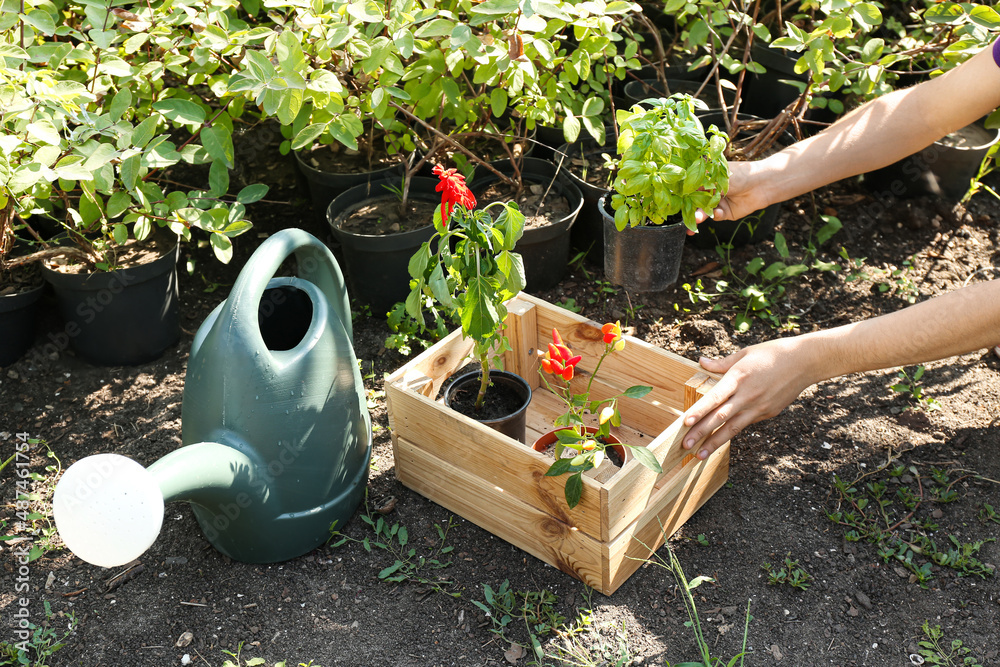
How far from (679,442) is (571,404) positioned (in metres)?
0.24

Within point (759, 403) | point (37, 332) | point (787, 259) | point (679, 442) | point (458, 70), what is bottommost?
point (37, 332)

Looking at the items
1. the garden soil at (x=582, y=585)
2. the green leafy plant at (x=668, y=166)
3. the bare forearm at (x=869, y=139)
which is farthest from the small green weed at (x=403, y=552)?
the bare forearm at (x=869, y=139)

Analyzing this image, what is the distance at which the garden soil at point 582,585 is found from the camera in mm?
1645

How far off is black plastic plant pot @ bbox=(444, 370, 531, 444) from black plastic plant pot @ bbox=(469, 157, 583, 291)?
25.8 inches

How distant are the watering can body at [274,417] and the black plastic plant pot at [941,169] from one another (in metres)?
2.14

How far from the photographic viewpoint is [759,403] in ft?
5.32

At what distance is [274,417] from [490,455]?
1.48 ft

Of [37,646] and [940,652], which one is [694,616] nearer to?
[940,652]

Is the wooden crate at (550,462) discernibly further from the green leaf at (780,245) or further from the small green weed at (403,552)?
the green leaf at (780,245)

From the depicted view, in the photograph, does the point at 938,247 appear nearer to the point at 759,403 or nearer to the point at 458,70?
the point at 759,403

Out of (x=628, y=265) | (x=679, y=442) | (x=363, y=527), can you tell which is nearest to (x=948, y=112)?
(x=628, y=265)

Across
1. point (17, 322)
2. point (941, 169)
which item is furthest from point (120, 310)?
point (941, 169)

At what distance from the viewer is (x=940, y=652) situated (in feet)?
5.23

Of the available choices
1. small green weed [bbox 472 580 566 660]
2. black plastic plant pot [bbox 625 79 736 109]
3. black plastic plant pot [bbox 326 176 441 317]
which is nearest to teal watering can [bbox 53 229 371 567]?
small green weed [bbox 472 580 566 660]
